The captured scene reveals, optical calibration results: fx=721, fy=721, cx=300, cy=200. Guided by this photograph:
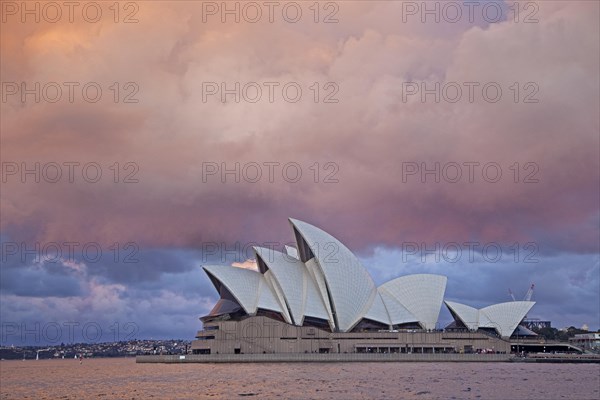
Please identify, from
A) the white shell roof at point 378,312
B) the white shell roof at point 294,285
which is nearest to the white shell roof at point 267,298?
the white shell roof at point 294,285

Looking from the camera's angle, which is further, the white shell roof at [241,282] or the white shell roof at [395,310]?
the white shell roof at [395,310]

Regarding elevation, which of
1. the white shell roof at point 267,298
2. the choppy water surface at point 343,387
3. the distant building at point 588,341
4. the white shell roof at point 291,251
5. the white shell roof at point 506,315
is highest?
the white shell roof at point 291,251

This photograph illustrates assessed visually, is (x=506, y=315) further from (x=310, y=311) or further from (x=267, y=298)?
(x=267, y=298)

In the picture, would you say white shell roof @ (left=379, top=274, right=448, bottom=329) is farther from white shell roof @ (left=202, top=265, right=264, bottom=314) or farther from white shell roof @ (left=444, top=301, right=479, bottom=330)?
white shell roof @ (left=202, top=265, right=264, bottom=314)

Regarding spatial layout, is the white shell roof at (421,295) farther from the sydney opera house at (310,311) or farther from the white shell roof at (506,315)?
the white shell roof at (506,315)

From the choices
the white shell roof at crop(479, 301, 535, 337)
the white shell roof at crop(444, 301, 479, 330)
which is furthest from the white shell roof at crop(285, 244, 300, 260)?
the white shell roof at crop(479, 301, 535, 337)

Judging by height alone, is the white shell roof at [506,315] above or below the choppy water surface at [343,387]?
above

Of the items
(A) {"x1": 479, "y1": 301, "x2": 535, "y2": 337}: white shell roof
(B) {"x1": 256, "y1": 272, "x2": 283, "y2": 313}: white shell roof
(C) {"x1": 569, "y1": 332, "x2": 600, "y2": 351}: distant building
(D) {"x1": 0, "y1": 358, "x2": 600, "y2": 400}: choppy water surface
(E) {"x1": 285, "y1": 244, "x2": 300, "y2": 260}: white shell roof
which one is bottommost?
(C) {"x1": 569, "y1": 332, "x2": 600, "y2": 351}: distant building
